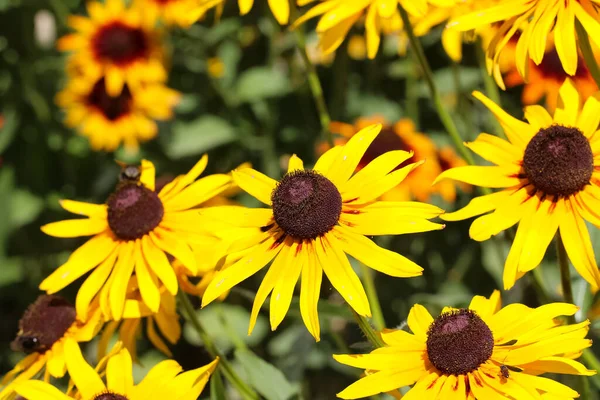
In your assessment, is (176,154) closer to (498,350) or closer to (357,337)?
(357,337)

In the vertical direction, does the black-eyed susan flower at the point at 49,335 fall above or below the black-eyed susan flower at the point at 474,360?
above

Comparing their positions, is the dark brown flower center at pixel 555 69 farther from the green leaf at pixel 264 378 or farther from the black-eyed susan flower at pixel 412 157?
the green leaf at pixel 264 378

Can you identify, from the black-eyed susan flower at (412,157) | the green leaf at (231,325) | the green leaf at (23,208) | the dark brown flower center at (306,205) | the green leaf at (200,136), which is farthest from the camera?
the green leaf at (23,208)

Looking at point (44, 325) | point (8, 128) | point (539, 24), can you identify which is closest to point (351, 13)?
point (539, 24)

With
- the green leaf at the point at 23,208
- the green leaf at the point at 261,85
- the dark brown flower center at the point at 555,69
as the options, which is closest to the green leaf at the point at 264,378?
the dark brown flower center at the point at 555,69

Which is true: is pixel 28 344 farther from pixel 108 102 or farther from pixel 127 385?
pixel 108 102

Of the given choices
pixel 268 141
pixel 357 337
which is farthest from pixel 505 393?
pixel 268 141

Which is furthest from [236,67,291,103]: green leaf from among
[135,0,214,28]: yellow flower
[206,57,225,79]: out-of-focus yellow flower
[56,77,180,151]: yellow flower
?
[135,0,214,28]: yellow flower
